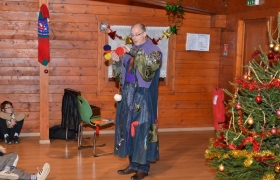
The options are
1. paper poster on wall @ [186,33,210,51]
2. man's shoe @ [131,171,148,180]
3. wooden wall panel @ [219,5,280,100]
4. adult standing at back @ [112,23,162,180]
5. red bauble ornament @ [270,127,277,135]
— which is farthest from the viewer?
paper poster on wall @ [186,33,210,51]

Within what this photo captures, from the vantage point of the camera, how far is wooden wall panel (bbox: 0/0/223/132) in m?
6.29

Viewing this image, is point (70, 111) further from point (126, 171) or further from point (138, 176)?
point (138, 176)

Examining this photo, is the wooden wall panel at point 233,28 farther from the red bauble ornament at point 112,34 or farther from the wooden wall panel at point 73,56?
the red bauble ornament at point 112,34

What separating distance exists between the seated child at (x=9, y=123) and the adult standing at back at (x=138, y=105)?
209 centimetres

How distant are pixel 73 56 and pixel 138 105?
2433mm

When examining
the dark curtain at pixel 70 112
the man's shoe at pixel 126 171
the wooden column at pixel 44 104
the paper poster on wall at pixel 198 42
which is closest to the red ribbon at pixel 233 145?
the man's shoe at pixel 126 171

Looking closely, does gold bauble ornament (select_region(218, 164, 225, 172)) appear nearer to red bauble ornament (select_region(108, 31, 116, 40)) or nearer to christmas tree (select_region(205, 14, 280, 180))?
christmas tree (select_region(205, 14, 280, 180))

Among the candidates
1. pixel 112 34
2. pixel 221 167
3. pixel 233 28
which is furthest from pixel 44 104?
pixel 221 167

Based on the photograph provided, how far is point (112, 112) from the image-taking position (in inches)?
266

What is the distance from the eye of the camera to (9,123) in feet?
19.7

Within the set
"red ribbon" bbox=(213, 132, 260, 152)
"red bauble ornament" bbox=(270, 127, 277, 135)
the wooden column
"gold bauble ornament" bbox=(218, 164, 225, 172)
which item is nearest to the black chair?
the wooden column

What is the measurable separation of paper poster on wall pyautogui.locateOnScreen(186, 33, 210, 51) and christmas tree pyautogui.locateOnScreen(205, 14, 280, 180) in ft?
13.3

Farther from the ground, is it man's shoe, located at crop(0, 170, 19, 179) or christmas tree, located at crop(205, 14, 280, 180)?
christmas tree, located at crop(205, 14, 280, 180)

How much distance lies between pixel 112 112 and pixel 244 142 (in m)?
4.13
